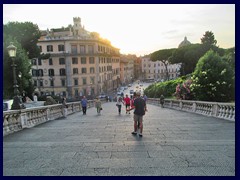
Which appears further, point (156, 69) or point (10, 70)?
point (156, 69)

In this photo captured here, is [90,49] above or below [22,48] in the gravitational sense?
above

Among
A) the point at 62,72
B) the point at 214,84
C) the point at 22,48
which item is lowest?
the point at 214,84

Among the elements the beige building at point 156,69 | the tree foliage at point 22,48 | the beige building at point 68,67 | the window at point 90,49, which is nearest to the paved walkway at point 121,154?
the tree foliage at point 22,48

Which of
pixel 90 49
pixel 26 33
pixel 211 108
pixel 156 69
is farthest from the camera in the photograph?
pixel 156 69

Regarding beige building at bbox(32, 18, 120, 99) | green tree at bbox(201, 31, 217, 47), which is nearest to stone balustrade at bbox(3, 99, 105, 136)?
beige building at bbox(32, 18, 120, 99)

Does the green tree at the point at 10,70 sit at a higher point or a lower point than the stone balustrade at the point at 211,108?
higher

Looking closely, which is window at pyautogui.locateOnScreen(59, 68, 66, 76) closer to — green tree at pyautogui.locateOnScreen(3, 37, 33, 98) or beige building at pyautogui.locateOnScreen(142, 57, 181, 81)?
green tree at pyautogui.locateOnScreen(3, 37, 33, 98)

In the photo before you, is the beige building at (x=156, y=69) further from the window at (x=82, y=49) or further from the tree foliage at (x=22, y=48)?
the tree foliage at (x=22, y=48)

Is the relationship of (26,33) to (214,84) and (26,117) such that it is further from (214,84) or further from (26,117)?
(26,117)

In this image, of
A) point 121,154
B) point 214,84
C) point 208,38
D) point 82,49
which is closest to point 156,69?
point 208,38

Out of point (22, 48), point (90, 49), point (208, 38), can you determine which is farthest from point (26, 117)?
point (208, 38)

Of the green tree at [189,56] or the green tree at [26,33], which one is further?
the green tree at [189,56]

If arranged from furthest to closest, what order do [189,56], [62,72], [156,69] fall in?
[156,69], [62,72], [189,56]

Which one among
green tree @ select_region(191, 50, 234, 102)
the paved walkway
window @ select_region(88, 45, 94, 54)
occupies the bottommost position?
the paved walkway
